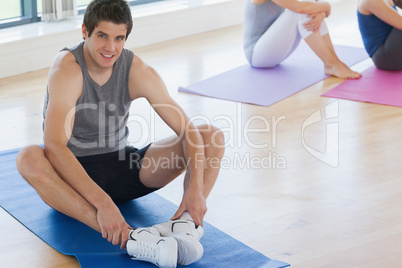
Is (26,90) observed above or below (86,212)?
below

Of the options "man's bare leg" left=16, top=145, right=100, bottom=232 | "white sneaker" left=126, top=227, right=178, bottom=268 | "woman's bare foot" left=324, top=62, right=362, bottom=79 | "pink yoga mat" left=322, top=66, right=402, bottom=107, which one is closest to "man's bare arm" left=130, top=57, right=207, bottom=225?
"white sneaker" left=126, top=227, right=178, bottom=268

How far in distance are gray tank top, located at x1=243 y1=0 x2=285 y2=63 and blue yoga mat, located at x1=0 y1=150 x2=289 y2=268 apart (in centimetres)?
188

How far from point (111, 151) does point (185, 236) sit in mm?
555

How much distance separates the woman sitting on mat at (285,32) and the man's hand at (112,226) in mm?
2279

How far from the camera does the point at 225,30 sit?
5.45m

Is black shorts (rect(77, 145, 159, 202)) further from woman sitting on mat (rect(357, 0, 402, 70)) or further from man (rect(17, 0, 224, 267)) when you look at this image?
woman sitting on mat (rect(357, 0, 402, 70))

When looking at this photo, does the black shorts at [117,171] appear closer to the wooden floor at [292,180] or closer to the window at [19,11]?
the wooden floor at [292,180]

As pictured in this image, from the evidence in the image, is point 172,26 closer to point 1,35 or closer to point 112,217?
point 1,35

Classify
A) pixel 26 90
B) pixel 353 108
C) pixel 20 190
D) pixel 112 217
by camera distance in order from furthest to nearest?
1. pixel 26 90
2. pixel 353 108
3. pixel 20 190
4. pixel 112 217

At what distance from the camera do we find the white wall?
4.28m

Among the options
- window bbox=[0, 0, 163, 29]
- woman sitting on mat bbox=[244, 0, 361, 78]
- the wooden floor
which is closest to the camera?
the wooden floor

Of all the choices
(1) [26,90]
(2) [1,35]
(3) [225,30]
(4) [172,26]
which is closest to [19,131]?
(1) [26,90]

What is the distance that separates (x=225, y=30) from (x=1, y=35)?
1.84 m

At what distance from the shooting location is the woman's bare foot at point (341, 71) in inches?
164
